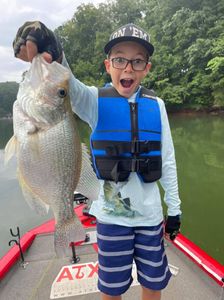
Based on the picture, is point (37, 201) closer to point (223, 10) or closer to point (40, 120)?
point (40, 120)

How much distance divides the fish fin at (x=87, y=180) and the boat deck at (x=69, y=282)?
1469 mm

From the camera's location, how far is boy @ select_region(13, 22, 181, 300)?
188 cm

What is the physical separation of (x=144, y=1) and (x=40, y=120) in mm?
34416

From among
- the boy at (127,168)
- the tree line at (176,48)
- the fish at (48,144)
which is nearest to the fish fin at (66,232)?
the fish at (48,144)

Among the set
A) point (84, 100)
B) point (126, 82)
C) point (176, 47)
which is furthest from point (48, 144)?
point (176, 47)

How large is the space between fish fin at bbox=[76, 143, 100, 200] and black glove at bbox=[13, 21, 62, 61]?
20.4 inches

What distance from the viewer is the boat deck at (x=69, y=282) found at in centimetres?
264

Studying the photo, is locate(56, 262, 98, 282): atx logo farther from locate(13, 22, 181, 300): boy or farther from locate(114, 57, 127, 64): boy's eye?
locate(114, 57, 127, 64): boy's eye

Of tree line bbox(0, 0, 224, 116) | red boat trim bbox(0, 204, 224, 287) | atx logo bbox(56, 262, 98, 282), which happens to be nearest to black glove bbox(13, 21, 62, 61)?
atx logo bbox(56, 262, 98, 282)

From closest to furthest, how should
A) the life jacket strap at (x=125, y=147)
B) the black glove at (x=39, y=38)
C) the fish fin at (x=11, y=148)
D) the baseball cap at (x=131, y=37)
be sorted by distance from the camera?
the black glove at (x=39, y=38) < the fish fin at (x=11, y=148) < the baseball cap at (x=131, y=37) < the life jacket strap at (x=125, y=147)

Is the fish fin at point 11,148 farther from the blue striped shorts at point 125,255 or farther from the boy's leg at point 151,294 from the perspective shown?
the boy's leg at point 151,294

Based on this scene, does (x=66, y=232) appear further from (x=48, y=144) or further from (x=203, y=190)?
(x=203, y=190)

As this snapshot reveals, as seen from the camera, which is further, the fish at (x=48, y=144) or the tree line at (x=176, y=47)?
the tree line at (x=176, y=47)

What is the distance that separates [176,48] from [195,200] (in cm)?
2042
